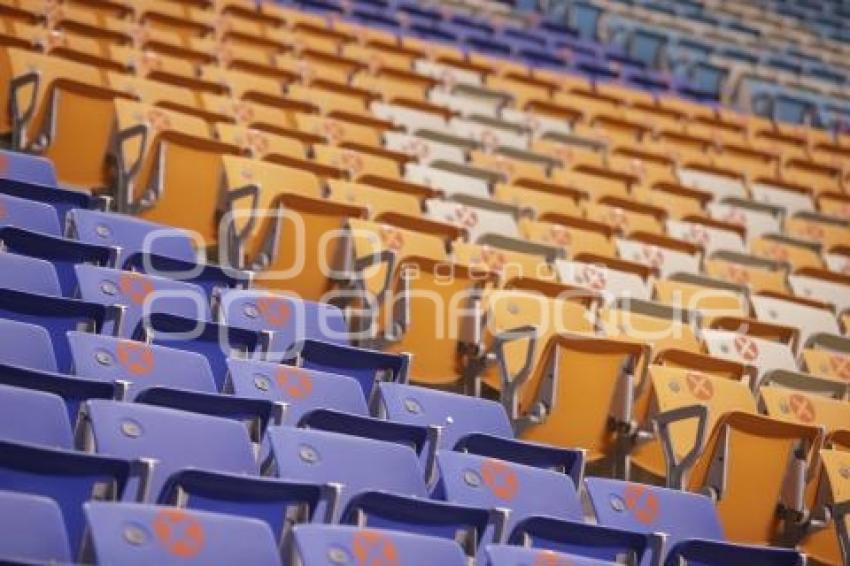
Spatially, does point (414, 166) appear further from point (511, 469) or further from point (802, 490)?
point (511, 469)

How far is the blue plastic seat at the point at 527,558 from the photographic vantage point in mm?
3945

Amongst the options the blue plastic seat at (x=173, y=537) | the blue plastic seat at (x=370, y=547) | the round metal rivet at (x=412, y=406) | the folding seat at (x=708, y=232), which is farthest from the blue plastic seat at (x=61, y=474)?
the folding seat at (x=708, y=232)

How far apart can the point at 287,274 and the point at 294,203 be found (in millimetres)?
308

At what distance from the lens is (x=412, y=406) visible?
17.8 ft

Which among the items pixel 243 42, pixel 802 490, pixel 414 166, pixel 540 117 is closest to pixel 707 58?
pixel 540 117

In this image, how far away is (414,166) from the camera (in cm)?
909

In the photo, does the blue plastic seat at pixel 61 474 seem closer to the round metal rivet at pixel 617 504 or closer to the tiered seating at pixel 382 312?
the tiered seating at pixel 382 312

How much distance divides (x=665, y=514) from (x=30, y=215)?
2.52m

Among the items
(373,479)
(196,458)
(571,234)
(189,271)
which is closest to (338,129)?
(571,234)

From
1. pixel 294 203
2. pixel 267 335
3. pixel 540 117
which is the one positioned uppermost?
pixel 540 117

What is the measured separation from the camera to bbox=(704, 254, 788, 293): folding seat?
901 centimetres

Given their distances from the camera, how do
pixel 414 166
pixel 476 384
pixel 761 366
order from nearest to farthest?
pixel 476 384 → pixel 761 366 → pixel 414 166

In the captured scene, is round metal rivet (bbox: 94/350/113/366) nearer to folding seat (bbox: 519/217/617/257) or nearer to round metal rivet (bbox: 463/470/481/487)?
round metal rivet (bbox: 463/470/481/487)

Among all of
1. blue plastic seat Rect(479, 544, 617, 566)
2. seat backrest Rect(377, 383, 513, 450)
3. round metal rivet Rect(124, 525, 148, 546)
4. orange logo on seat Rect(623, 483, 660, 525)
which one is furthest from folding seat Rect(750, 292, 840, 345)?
round metal rivet Rect(124, 525, 148, 546)
